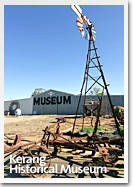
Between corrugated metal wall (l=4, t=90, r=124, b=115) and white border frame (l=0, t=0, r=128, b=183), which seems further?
corrugated metal wall (l=4, t=90, r=124, b=115)

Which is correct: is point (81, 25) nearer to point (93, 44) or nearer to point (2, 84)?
point (93, 44)

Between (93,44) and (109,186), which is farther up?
(93,44)

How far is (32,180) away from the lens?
2922mm

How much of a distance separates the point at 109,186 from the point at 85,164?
1.00 m
